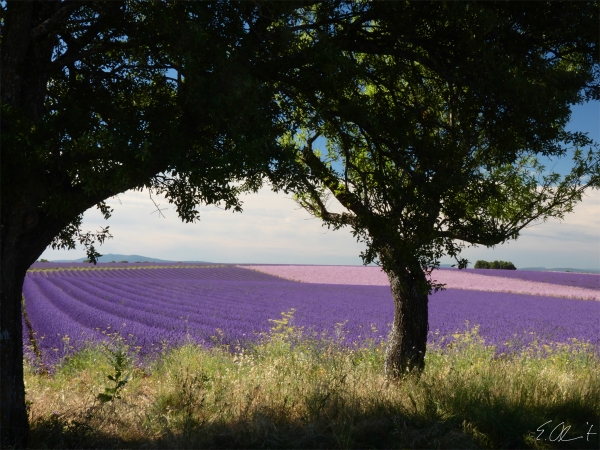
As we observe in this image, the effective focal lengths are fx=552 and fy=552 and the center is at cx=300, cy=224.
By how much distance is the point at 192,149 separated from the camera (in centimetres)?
553

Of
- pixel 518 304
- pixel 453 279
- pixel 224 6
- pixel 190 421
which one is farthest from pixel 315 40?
pixel 453 279

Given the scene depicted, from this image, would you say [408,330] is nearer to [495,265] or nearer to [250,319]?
[250,319]

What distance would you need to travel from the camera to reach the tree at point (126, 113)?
5.06m

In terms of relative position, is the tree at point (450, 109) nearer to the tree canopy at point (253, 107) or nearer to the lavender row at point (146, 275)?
the tree canopy at point (253, 107)

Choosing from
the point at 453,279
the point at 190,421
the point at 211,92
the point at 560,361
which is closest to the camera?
the point at 211,92

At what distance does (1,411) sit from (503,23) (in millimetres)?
7162

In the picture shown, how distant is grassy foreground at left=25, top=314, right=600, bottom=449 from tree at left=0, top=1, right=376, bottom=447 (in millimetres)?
1134

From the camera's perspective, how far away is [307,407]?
694 cm

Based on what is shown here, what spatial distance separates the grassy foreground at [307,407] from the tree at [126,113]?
1.13 m

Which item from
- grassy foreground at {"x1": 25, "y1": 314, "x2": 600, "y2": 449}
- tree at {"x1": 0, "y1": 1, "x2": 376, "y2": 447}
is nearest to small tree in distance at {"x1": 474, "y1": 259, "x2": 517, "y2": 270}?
grassy foreground at {"x1": 25, "y1": 314, "x2": 600, "y2": 449}

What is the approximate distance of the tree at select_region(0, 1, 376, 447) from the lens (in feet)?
16.6

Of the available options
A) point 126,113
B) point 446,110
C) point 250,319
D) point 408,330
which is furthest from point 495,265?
point 126,113

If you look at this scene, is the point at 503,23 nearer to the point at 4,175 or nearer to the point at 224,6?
the point at 224,6
